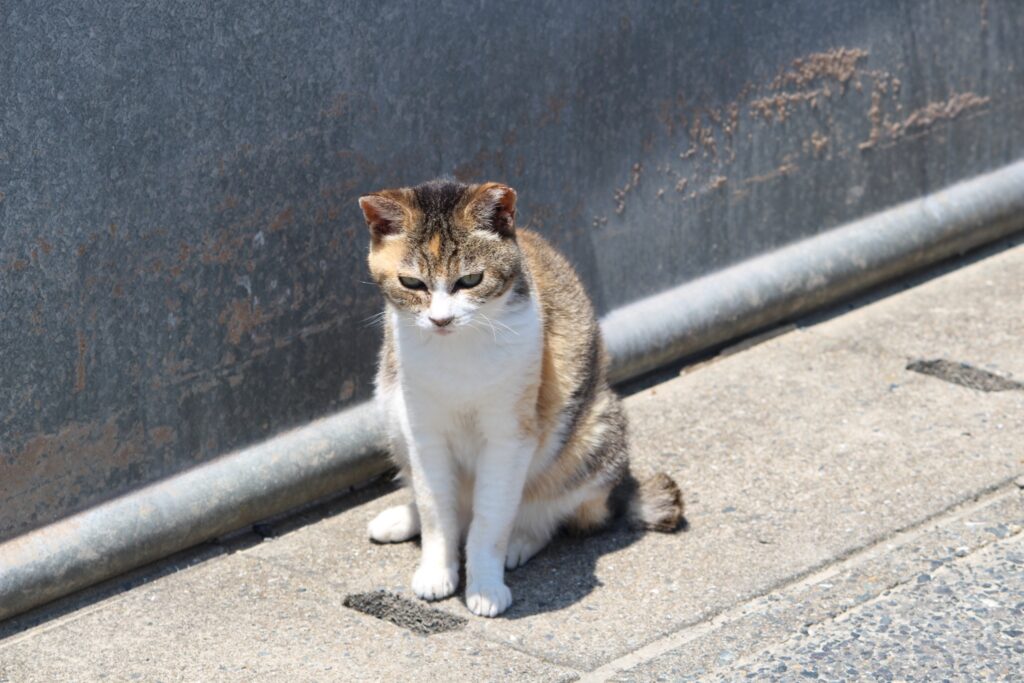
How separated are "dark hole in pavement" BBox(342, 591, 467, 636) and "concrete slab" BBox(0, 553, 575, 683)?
0.04 m

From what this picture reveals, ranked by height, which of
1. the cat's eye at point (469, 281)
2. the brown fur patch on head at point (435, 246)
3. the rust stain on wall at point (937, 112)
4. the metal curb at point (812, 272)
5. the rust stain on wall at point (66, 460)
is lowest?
the metal curb at point (812, 272)

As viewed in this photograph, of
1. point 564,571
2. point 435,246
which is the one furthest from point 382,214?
point 564,571

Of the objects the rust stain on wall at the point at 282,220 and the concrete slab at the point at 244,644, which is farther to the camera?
the rust stain on wall at the point at 282,220

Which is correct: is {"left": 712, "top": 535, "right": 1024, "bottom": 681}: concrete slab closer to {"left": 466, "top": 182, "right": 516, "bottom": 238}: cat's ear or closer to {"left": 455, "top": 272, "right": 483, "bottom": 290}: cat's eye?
{"left": 455, "top": 272, "right": 483, "bottom": 290}: cat's eye

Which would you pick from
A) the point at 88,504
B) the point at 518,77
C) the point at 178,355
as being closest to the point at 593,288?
the point at 518,77

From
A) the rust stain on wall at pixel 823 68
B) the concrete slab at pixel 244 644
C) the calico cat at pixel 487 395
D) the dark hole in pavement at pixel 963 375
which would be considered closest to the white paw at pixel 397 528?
the calico cat at pixel 487 395

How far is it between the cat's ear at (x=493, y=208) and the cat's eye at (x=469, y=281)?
0.14m

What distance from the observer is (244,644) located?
4.00m

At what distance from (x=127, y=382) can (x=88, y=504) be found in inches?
15.2

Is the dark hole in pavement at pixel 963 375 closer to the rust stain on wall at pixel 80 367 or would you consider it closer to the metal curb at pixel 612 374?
the metal curb at pixel 612 374

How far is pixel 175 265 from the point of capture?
438 cm

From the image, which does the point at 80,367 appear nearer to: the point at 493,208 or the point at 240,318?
the point at 240,318

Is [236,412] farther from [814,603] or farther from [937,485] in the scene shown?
[937,485]

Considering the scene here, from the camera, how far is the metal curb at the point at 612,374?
4.26 meters
